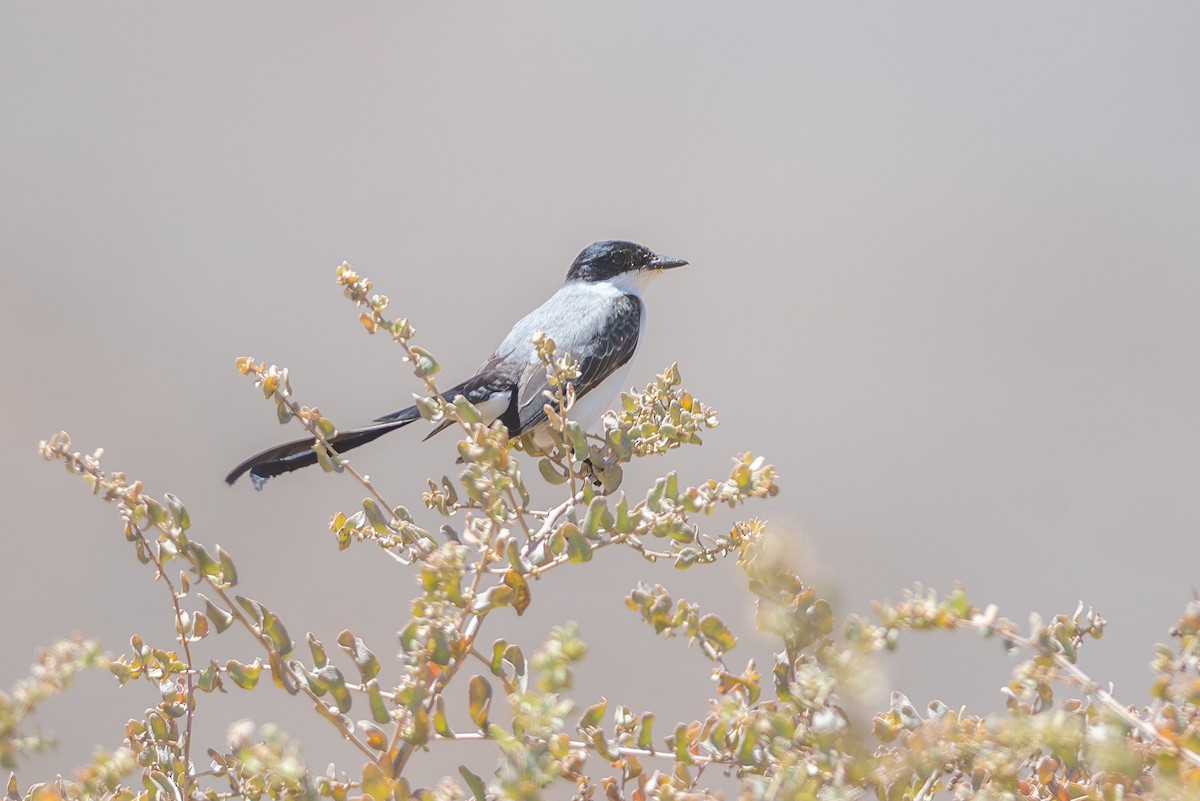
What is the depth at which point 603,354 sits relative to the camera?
2309 mm

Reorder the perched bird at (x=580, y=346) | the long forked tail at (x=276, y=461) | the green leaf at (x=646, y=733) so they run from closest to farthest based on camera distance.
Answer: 1. the green leaf at (x=646, y=733)
2. the long forked tail at (x=276, y=461)
3. the perched bird at (x=580, y=346)

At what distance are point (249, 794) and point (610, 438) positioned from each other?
1.53ft

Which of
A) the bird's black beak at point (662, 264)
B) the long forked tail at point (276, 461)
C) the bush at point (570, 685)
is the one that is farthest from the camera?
the bird's black beak at point (662, 264)

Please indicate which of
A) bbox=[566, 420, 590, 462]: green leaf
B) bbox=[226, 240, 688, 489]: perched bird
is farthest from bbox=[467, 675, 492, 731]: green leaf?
bbox=[226, 240, 688, 489]: perched bird

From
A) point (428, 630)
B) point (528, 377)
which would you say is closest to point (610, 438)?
point (428, 630)

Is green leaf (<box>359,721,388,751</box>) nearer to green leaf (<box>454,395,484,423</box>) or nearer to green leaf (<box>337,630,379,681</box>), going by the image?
green leaf (<box>337,630,379,681</box>)

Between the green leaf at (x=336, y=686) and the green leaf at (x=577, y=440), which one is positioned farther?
the green leaf at (x=577, y=440)

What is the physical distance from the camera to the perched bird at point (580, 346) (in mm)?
2047

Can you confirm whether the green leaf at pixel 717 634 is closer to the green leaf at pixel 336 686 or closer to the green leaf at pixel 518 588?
the green leaf at pixel 518 588

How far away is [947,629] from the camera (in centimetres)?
67

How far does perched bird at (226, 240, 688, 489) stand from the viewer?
80.6 inches

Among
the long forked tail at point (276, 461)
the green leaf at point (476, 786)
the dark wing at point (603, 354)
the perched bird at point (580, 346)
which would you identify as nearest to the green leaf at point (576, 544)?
the green leaf at point (476, 786)

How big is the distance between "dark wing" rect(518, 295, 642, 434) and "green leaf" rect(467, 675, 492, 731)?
1.30 metres

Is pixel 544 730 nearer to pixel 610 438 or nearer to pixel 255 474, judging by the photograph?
pixel 610 438
